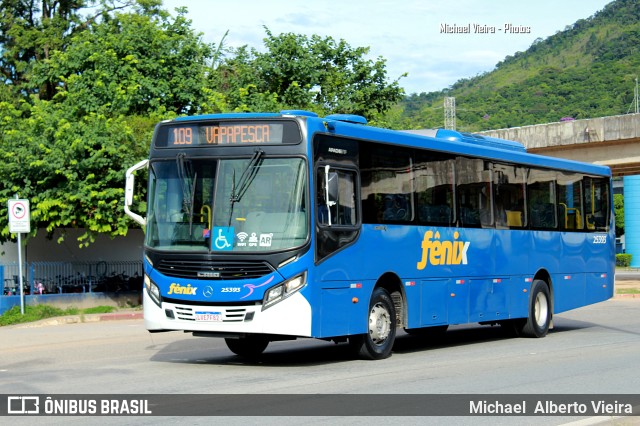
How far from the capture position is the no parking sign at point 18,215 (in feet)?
78.7

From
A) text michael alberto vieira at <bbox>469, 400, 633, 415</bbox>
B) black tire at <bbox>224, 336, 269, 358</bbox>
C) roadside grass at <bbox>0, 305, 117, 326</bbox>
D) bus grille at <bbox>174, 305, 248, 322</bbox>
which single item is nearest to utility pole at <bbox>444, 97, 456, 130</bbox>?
roadside grass at <bbox>0, 305, 117, 326</bbox>

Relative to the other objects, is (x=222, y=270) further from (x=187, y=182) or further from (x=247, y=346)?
(x=247, y=346)

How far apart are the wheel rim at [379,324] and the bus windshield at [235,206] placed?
2.04 metres

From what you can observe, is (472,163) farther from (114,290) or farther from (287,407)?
(114,290)

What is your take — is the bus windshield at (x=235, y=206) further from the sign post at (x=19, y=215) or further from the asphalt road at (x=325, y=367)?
the sign post at (x=19, y=215)

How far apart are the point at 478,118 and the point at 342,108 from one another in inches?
2394

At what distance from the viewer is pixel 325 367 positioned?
13.4 meters

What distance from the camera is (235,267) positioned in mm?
12711

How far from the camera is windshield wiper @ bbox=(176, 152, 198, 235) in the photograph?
13.1 metres

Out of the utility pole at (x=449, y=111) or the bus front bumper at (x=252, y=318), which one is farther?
the utility pole at (x=449, y=111)

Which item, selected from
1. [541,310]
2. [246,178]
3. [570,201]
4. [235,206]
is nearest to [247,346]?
[235,206]

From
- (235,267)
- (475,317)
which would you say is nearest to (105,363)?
(235,267)

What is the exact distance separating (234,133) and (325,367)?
3398 mm

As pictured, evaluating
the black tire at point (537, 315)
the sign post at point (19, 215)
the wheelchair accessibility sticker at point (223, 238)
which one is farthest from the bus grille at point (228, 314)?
the sign post at point (19, 215)
